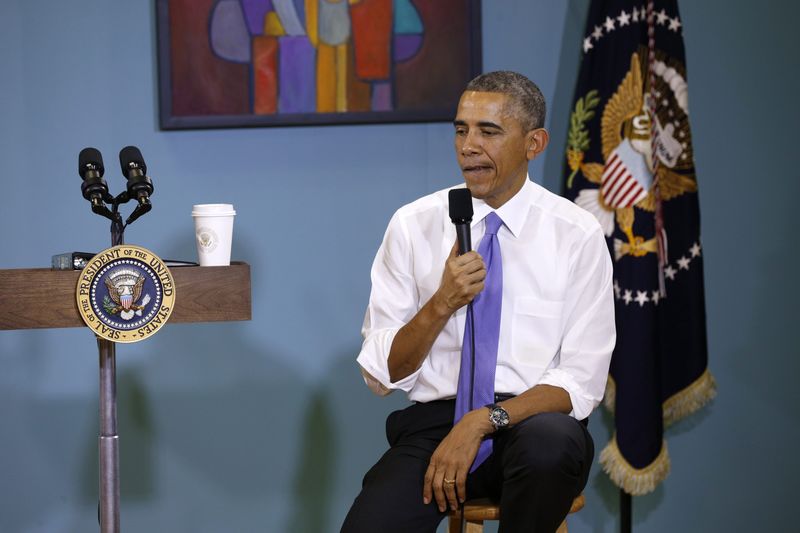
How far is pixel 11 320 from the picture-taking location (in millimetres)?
2248

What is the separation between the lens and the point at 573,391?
88.9 inches

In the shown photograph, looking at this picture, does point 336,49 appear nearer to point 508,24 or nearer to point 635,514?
point 508,24

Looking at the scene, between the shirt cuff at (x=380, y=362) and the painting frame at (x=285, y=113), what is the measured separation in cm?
94

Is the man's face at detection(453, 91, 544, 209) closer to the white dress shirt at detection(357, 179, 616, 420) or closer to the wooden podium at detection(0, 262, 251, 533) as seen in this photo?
the white dress shirt at detection(357, 179, 616, 420)

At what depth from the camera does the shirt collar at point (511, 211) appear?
238 centimetres

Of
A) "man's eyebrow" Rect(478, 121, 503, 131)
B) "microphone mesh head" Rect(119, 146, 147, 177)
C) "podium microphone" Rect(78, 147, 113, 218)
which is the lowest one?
"podium microphone" Rect(78, 147, 113, 218)

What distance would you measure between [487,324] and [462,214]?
1.00ft

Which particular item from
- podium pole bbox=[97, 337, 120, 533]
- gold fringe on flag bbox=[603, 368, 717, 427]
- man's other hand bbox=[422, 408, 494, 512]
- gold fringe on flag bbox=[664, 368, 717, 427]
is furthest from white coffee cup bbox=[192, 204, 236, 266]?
gold fringe on flag bbox=[664, 368, 717, 427]

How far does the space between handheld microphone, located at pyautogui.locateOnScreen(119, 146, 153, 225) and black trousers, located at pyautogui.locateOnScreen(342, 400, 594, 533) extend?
787 millimetres

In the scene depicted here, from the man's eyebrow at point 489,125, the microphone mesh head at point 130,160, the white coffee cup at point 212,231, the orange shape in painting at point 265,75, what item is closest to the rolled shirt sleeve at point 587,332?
the man's eyebrow at point 489,125

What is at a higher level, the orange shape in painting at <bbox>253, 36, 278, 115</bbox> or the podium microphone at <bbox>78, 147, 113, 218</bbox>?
the orange shape in painting at <bbox>253, 36, 278, 115</bbox>

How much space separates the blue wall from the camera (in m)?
2.96

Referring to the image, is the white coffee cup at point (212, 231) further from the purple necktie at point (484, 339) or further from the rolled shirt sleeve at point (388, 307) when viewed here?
the purple necktie at point (484, 339)

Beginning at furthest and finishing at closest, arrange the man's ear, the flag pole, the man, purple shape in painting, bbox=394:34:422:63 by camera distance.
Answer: the flag pole < purple shape in painting, bbox=394:34:422:63 < the man's ear < the man
